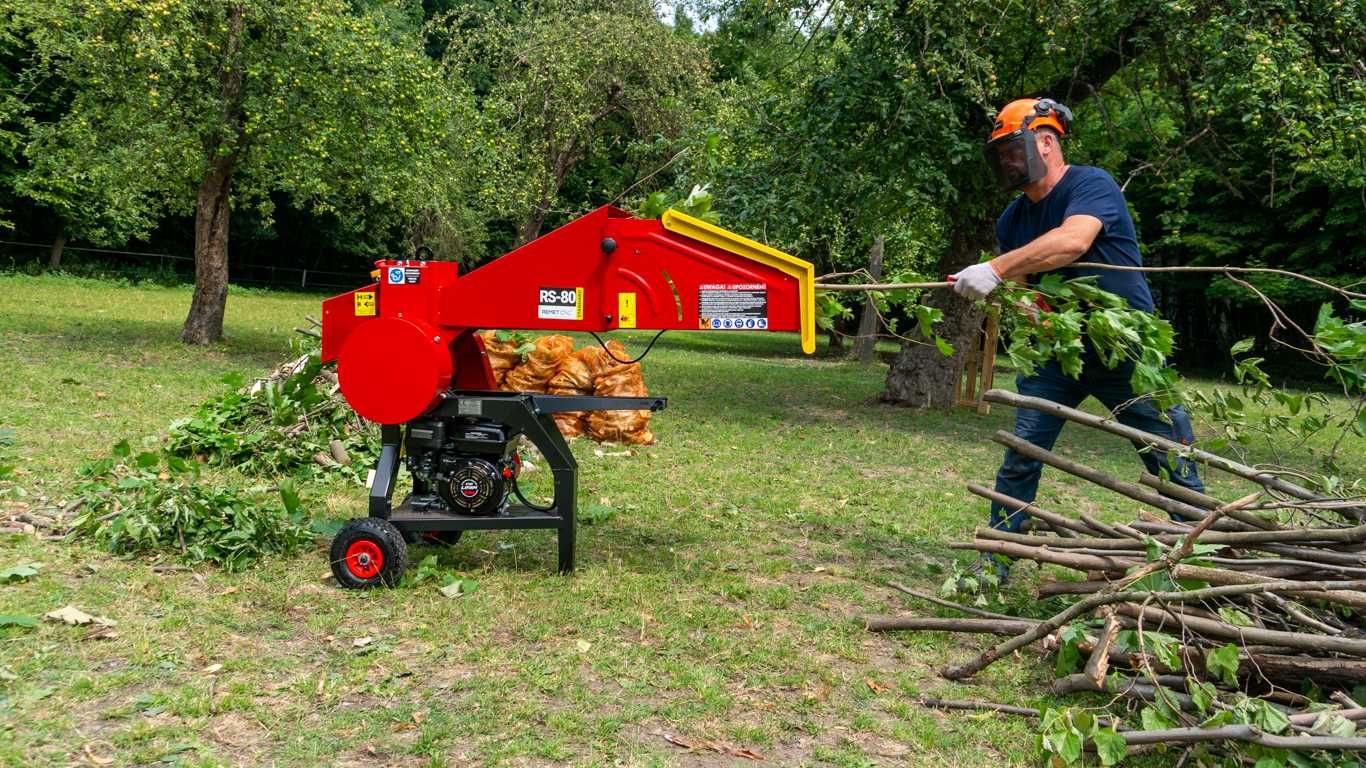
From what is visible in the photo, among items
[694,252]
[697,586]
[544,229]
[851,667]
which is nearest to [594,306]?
[694,252]

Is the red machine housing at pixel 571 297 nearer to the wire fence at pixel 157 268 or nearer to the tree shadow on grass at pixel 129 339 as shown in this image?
the tree shadow on grass at pixel 129 339

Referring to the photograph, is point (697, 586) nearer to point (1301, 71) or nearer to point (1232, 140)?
point (1301, 71)

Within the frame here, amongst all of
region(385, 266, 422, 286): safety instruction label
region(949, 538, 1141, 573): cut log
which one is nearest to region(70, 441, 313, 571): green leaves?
region(385, 266, 422, 286): safety instruction label

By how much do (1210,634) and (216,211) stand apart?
1587cm

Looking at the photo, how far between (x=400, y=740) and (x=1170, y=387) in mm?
3532

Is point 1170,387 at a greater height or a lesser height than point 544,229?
lesser

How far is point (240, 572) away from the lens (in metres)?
4.96

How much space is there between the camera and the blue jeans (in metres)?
4.77

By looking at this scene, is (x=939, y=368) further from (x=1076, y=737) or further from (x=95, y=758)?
(x=95, y=758)

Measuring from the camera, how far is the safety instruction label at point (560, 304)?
4703 millimetres

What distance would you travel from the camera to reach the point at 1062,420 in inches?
202

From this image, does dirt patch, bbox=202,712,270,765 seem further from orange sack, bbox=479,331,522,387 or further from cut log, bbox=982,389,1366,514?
orange sack, bbox=479,331,522,387

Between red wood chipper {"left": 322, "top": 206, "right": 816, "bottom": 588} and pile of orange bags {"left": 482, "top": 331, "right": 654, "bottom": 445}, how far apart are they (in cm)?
433

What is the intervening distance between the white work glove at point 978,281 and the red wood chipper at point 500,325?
693 millimetres
